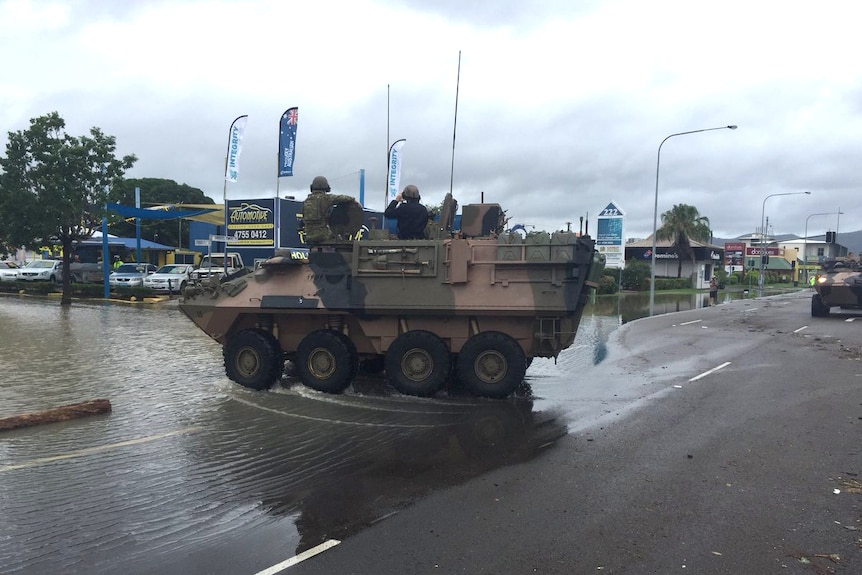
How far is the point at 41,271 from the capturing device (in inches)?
1231

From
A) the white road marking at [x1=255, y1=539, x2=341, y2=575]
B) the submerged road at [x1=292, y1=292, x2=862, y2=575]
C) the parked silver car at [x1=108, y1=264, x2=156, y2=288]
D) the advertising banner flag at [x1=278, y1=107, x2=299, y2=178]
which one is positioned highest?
the advertising banner flag at [x1=278, y1=107, x2=299, y2=178]

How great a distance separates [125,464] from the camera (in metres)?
5.78

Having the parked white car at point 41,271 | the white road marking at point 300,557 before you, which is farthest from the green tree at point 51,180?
the white road marking at point 300,557

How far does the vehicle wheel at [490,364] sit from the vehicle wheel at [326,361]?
5.00ft

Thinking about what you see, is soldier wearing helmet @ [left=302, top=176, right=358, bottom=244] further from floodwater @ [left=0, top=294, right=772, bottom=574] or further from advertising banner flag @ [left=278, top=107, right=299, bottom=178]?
advertising banner flag @ [left=278, top=107, right=299, bottom=178]

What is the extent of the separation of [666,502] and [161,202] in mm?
63603

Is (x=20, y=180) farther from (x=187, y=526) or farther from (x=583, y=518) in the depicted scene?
(x=583, y=518)

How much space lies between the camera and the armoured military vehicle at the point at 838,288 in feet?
63.7

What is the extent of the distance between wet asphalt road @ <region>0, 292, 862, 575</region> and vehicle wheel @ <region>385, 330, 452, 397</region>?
0.26 m

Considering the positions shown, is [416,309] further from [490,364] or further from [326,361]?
[326,361]

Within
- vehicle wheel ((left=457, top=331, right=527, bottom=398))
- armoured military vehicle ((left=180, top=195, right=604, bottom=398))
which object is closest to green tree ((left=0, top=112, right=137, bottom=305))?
armoured military vehicle ((left=180, top=195, right=604, bottom=398))

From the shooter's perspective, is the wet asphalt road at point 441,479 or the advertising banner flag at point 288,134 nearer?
the wet asphalt road at point 441,479

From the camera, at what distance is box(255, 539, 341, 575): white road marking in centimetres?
375

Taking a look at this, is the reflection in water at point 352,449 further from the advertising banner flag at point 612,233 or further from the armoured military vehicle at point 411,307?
the advertising banner flag at point 612,233
